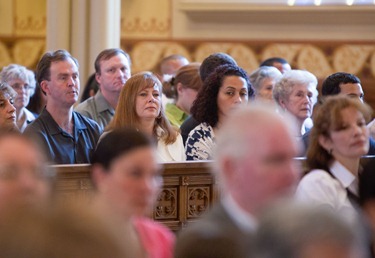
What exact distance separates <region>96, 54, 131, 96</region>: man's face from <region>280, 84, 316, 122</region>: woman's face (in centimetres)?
132

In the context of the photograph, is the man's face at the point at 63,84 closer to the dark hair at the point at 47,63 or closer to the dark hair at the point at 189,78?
the dark hair at the point at 47,63

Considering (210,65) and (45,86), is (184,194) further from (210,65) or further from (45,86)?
(210,65)

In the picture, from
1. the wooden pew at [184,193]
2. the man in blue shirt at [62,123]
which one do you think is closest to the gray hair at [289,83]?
the man in blue shirt at [62,123]

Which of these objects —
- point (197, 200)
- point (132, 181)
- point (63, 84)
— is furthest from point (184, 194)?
point (132, 181)

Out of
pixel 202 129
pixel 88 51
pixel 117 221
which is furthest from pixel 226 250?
pixel 88 51

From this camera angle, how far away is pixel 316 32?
13.1 metres

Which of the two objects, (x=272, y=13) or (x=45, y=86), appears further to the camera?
(x=272, y=13)

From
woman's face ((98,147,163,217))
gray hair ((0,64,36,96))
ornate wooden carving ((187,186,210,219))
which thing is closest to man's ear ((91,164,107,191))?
woman's face ((98,147,163,217))

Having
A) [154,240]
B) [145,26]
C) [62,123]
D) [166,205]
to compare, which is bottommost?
[166,205]

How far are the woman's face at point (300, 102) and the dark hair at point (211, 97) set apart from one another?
28.1 inches

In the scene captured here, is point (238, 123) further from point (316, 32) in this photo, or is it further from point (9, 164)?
point (316, 32)

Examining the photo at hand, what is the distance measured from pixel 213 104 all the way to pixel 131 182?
3322 mm

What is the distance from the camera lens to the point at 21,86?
28.9 feet

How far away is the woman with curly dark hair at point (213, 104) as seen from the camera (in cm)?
670
